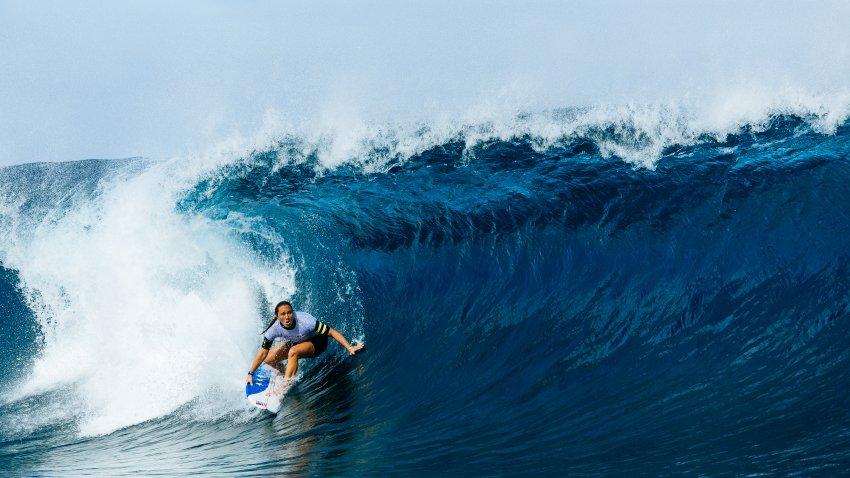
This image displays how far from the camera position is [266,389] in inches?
292

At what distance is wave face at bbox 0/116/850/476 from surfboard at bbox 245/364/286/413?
5.7 inches

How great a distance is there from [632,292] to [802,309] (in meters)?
1.85

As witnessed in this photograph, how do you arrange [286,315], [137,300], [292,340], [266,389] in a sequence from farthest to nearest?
[137,300] → [292,340] → [266,389] → [286,315]

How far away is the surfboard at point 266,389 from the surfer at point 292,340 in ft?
0.27

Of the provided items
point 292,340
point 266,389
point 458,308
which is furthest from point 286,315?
point 458,308

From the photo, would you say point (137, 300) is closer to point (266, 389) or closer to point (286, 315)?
point (266, 389)

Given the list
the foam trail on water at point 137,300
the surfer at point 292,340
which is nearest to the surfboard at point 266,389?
the surfer at point 292,340

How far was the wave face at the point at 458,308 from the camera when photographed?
5809 mm

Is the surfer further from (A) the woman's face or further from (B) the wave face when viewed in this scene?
(B) the wave face

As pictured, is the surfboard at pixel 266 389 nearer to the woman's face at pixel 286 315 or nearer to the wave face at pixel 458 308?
the wave face at pixel 458 308

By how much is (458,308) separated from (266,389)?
8.94ft

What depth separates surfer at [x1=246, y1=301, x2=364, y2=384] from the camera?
24.5 ft

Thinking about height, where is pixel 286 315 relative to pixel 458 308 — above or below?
above

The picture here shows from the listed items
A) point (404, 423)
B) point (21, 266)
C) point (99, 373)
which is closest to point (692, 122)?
point (404, 423)
